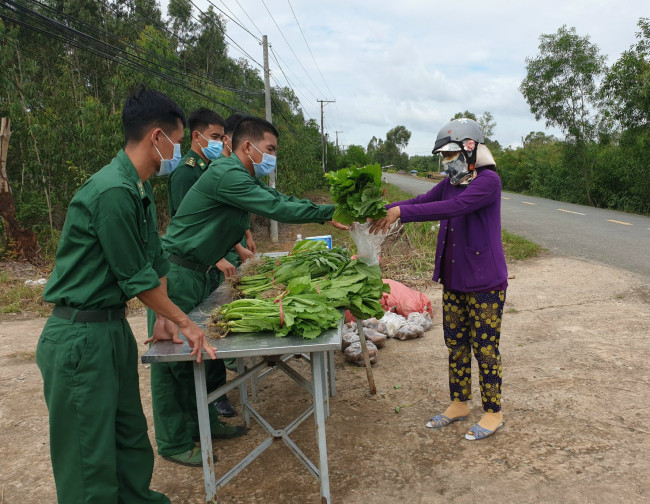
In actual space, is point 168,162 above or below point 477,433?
above

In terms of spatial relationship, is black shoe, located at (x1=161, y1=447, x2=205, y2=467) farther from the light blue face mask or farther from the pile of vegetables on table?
the light blue face mask

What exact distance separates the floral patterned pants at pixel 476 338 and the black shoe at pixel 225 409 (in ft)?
6.12

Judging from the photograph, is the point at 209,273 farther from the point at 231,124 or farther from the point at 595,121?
the point at 595,121

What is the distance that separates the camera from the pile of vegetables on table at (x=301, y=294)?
8.45ft

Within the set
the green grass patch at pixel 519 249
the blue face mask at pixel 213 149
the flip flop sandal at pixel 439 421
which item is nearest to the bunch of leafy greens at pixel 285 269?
the blue face mask at pixel 213 149

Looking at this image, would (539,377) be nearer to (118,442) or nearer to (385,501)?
(385,501)

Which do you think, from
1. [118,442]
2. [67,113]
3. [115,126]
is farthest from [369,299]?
[67,113]

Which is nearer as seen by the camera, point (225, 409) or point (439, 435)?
point (439, 435)

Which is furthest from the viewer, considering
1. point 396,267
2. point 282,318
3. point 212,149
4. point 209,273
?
point 396,267

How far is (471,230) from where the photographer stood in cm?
312

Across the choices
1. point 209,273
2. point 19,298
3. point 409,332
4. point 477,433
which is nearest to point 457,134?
point 477,433

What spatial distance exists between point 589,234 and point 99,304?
1208 centimetres

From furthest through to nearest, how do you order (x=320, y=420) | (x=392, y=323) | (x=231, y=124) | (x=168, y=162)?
(x=392, y=323) → (x=231, y=124) → (x=320, y=420) → (x=168, y=162)

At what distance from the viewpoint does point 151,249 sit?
8.19ft
